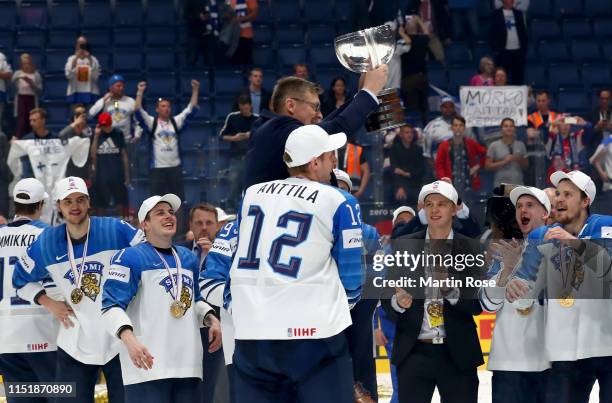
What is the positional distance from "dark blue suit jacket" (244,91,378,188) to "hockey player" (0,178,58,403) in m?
2.67

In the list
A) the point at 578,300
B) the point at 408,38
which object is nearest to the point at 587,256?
the point at 578,300

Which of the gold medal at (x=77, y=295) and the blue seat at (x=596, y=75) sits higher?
the blue seat at (x=596, y=75)

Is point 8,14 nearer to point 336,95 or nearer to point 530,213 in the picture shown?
point 336,95

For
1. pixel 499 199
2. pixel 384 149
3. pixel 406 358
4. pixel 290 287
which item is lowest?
pixel 406 358

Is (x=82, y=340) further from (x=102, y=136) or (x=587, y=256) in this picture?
(x=102, y=136)

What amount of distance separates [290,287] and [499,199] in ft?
9.40

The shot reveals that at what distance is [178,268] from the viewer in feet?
24.2

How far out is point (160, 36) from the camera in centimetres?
1931

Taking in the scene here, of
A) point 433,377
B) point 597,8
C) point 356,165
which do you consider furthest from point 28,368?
point 597,8

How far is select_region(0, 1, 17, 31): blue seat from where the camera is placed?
63.3 ft

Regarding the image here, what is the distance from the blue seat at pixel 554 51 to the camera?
18.9 metres

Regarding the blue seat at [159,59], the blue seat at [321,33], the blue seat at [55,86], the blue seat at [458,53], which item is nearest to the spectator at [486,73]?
the blue seat at [458,53]

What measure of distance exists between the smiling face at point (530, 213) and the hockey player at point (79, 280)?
96.1 inches

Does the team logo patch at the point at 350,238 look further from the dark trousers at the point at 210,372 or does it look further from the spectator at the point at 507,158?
the spectator at the point at 507,158
